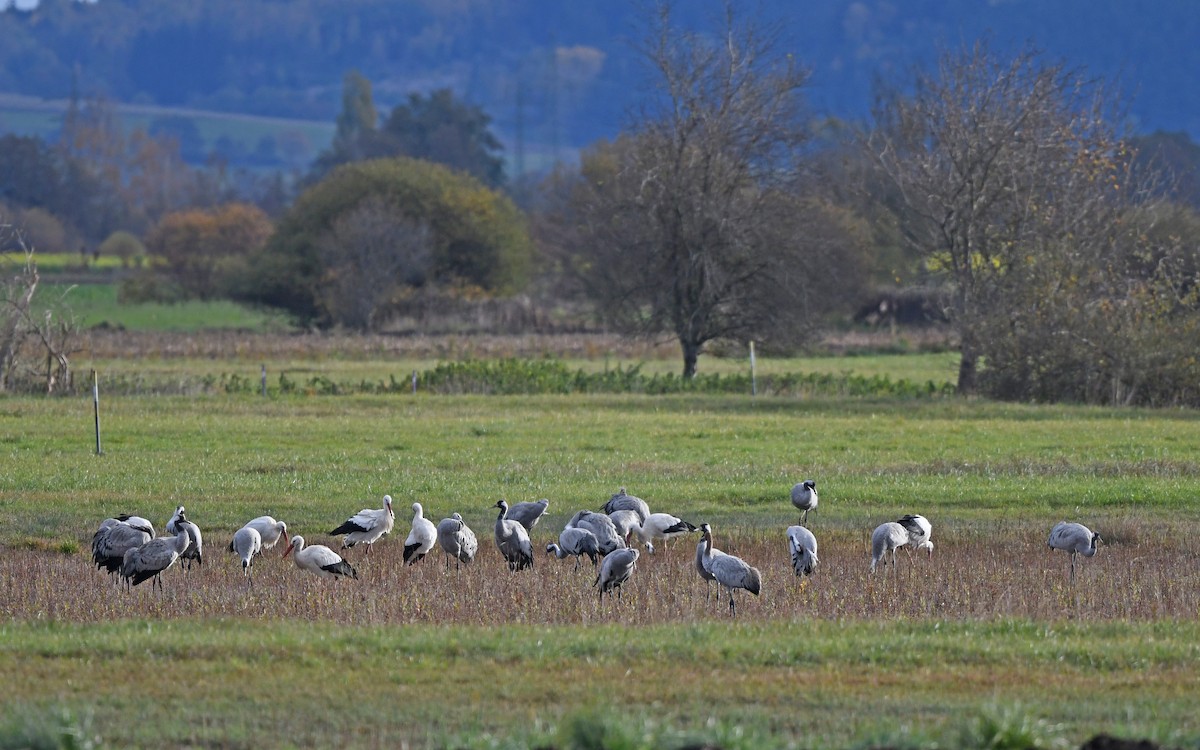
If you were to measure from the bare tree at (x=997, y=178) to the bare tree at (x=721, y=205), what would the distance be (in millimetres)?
3151

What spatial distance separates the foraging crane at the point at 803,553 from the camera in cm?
1430

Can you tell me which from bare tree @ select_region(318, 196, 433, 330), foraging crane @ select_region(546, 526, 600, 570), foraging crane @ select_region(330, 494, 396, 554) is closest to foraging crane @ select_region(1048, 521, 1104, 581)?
foraging crane @ select_region(546, 526, 600, 570)

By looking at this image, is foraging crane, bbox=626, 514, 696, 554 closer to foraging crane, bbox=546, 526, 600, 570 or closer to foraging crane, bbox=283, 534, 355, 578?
foraging crane, bbox=546, 526, 600, 570

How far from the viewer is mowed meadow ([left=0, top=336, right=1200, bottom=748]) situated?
902cm

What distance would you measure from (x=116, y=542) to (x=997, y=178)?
2891cm

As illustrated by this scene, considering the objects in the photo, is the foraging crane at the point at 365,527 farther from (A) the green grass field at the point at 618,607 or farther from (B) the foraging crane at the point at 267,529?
(B) the foraging crane at the point at 267,529

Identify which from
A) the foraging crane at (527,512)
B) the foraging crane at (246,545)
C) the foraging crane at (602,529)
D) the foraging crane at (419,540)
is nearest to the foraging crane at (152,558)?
the foraging crane at (246,545)

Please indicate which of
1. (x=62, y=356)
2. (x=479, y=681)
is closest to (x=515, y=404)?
(x=62, y=356)

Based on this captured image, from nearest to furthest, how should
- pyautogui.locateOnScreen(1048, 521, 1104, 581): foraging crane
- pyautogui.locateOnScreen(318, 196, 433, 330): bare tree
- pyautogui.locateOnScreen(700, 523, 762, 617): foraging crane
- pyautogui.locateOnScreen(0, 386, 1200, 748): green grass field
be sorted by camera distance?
1. pyautogui.locateOnScreen(0, 386, 1200, 748): green grass field
2. pyautogui.locateOnScreen(700, 523, 762, 617): foraging crane
3. pyautogui.locateOnScreen(1048, 521, 1104, 581): foraging crane
4. pyautogui.locateOnScreen(318, 196, 433, 330): bare tree

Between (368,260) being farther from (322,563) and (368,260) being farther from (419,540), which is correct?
(322,563)

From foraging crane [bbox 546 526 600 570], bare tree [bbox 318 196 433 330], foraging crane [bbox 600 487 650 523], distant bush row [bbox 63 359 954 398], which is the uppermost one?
bare tree [bbox 318 196 433 330]

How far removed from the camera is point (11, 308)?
111 feet

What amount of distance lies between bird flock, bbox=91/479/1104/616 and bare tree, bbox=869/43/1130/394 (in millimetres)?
21779

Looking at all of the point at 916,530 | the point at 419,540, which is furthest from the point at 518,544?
the point at 916,530
